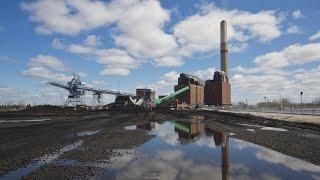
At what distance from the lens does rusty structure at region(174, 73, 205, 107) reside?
166 meters

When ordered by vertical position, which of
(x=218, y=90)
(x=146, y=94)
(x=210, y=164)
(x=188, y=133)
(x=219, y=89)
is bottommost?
(x=210, y=164)

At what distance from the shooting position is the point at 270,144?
24000 mm

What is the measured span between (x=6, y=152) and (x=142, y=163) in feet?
26.4

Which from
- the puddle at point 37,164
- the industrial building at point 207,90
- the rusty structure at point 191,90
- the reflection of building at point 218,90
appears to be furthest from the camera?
the reflection of building at point 218,90

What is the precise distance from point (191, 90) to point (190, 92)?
6.11 feet

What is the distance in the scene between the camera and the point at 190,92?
16575cm

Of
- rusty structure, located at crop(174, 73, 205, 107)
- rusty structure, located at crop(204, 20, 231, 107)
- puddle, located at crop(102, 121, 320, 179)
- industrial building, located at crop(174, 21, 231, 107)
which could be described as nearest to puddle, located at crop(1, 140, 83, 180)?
puddle, located at crop(102, 121, 320, 179)

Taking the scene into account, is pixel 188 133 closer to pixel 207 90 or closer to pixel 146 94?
pixel 146 94

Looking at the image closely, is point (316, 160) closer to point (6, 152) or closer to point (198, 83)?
point (6, 152)

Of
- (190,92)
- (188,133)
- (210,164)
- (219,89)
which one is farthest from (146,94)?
(210,164)

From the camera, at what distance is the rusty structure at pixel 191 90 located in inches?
6545

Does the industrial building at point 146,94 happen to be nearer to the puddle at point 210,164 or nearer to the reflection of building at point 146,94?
the reflection of building at point 146,94

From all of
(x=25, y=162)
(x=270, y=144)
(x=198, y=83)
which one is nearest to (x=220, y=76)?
(x=198, y=83)

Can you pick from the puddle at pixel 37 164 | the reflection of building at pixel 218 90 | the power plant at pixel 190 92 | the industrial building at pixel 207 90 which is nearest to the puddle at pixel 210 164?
the puddle at pixel 37 164
